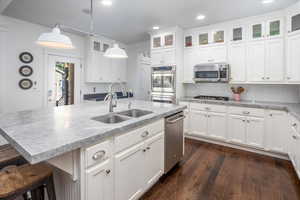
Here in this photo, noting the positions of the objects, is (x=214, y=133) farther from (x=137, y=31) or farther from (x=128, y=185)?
(x=137, y=31)

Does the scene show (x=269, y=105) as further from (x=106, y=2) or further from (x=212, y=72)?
(x=106, y=2)

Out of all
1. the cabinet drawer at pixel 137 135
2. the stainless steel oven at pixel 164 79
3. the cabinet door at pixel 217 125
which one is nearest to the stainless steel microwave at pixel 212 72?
the stainless steel oven at pixel 164 79

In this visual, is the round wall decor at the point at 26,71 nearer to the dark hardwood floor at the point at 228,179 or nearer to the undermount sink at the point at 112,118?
the undermount sink at the point at 112,118

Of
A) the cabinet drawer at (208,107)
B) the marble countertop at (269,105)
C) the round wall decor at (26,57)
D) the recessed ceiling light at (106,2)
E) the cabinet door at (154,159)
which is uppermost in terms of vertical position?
the recessed ceiling light at (106,2)

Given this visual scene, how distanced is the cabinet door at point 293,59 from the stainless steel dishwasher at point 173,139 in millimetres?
2031

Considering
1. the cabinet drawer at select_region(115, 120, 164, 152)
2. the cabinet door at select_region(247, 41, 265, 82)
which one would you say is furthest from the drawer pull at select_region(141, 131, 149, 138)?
the cabinet door at select_region(247, 41, 265, 82)

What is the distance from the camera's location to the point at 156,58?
419cm

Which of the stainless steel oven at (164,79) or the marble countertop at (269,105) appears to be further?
the stainless steel oven at (164,79)

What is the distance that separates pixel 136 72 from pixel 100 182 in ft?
14.7

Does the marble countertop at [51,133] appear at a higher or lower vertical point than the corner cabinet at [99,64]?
lower

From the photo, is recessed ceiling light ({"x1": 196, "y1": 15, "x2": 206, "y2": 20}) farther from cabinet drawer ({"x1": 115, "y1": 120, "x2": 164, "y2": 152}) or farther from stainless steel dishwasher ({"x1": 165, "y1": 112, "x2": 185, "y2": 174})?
cabinet drawer ({"x1": 115, "y1": 120, "x2": 164, "y2": 152})

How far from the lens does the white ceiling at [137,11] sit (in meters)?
2.66

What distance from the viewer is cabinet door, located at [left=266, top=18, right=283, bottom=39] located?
293 centimetres

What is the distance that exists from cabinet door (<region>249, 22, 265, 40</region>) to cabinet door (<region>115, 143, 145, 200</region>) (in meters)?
3.14
